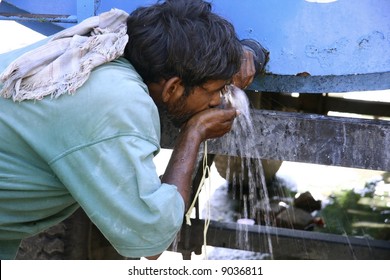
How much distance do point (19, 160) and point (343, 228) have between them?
354 cm

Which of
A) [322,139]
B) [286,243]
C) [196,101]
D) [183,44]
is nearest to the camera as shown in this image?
[183,44]

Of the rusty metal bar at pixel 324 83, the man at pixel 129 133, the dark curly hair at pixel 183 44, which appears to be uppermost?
the rusty metal bar at pixel 324 83

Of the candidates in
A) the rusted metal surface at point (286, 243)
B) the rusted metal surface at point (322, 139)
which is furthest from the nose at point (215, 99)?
the rusted metal surface at point (286, 243)

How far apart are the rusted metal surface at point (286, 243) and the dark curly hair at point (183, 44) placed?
1.38 metres

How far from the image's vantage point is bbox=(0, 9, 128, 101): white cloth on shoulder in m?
1.95

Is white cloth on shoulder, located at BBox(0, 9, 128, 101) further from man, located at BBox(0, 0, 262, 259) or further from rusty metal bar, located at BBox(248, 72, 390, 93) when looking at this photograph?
rusty metal bar, located at BBox(248, 72, 390, 93)

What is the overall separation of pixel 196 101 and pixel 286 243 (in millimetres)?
1423

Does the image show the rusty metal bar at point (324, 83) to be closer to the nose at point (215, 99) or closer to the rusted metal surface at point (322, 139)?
the rusted metal surface at point (322, 139)

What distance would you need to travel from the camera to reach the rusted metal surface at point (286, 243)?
11.1 feet

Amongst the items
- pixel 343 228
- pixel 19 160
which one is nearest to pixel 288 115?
pixel 19 160

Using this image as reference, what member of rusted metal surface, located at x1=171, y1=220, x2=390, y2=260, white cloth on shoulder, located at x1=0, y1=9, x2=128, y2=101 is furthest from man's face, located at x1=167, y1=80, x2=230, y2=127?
rusted metal surface, located at x1=171, y1=220, x2=390, y2=260

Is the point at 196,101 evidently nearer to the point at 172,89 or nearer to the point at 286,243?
the point at 172,89

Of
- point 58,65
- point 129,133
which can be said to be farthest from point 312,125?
point 58,65

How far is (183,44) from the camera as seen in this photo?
2061mm
